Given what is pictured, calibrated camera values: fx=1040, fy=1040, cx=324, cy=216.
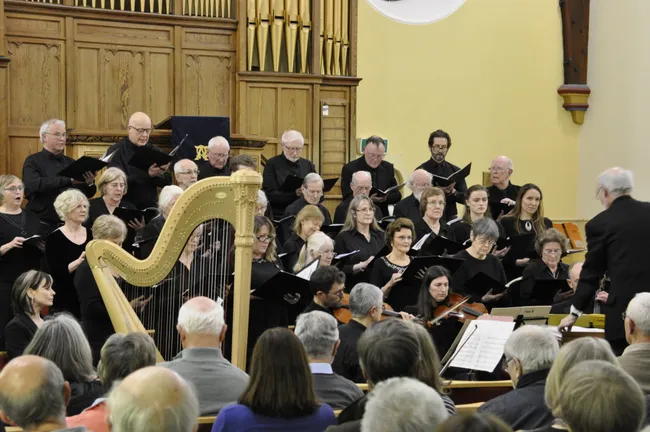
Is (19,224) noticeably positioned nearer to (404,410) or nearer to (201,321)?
(201,321)

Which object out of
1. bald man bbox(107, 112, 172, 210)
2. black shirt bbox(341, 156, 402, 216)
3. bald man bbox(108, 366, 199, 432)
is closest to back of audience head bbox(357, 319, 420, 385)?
bald man bbox(108, 366, 199, 432)

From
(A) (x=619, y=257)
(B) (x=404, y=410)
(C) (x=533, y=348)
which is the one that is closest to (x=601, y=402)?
(B) (x=404, y=410)

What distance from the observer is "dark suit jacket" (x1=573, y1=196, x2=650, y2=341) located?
5.09 metres

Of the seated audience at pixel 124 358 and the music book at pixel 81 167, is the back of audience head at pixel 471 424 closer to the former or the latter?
the seated audience at pixel 124 358

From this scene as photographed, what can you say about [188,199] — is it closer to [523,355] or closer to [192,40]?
[523,355]

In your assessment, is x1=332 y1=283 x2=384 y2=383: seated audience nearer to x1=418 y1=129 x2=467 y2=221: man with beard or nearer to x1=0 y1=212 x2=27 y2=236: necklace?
x1=0 y1=212 x2=27 y2=236: necklace

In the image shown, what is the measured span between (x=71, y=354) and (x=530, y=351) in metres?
1.53

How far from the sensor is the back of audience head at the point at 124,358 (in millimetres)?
3279

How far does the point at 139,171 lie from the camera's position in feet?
23.2

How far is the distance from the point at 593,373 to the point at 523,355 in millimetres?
1038

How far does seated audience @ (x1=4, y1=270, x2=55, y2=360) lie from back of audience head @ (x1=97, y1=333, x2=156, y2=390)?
1648mm

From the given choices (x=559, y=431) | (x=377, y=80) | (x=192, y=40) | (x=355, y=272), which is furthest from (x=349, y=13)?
(x=559, y=431)

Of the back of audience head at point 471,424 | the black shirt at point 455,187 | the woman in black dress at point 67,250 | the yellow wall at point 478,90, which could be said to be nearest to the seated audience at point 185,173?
the woman in black dress at point 67,250

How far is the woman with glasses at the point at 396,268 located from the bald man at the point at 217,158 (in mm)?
1618
